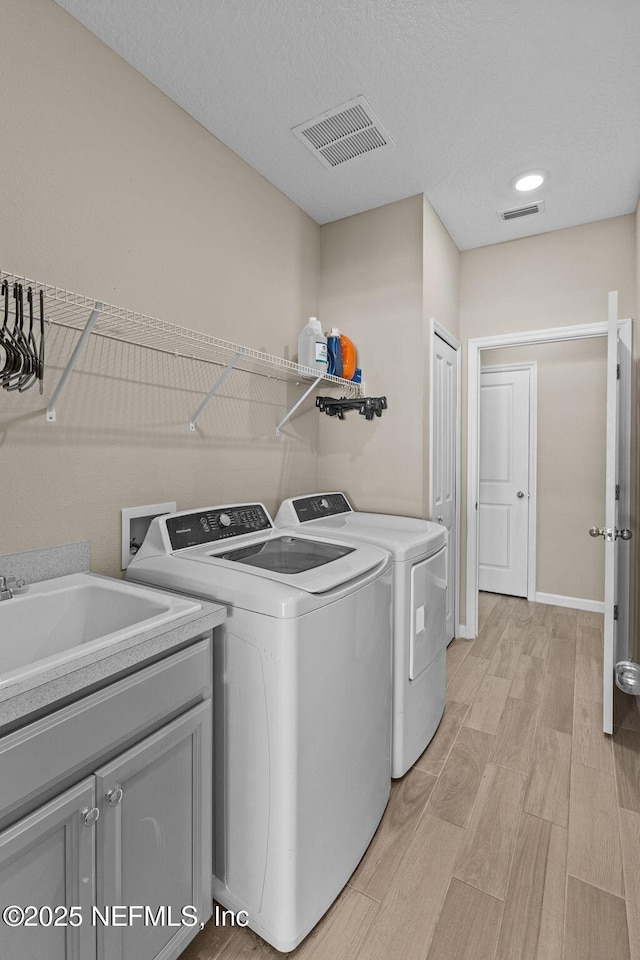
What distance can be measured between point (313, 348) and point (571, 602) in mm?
3113

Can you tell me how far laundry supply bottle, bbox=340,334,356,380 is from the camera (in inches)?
98.6

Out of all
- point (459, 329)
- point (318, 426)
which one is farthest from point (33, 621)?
point (459, 329)

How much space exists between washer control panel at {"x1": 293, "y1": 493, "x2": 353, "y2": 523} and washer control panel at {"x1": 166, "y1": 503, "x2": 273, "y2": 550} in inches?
10.1

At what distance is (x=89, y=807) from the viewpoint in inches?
35.8

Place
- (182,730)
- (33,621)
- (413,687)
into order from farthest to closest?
(413,687) < (33,621) < (182,730)

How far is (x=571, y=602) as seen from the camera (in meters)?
3.89

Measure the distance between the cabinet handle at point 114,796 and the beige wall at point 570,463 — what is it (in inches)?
150

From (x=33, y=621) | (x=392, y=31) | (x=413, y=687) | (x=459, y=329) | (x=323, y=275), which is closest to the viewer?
(x=33, y=621)

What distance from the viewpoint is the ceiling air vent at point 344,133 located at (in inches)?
75.0

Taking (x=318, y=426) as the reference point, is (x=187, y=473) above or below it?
below

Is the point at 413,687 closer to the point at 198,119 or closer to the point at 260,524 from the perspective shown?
the point at 260,524

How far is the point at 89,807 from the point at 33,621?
516mm

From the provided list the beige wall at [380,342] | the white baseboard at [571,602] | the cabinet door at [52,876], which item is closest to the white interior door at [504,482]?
the white baseboard at [571,602]

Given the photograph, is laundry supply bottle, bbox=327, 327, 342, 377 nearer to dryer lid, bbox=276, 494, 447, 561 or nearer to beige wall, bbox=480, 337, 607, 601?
dryer lid, bbox=276, 494, 447, 561
